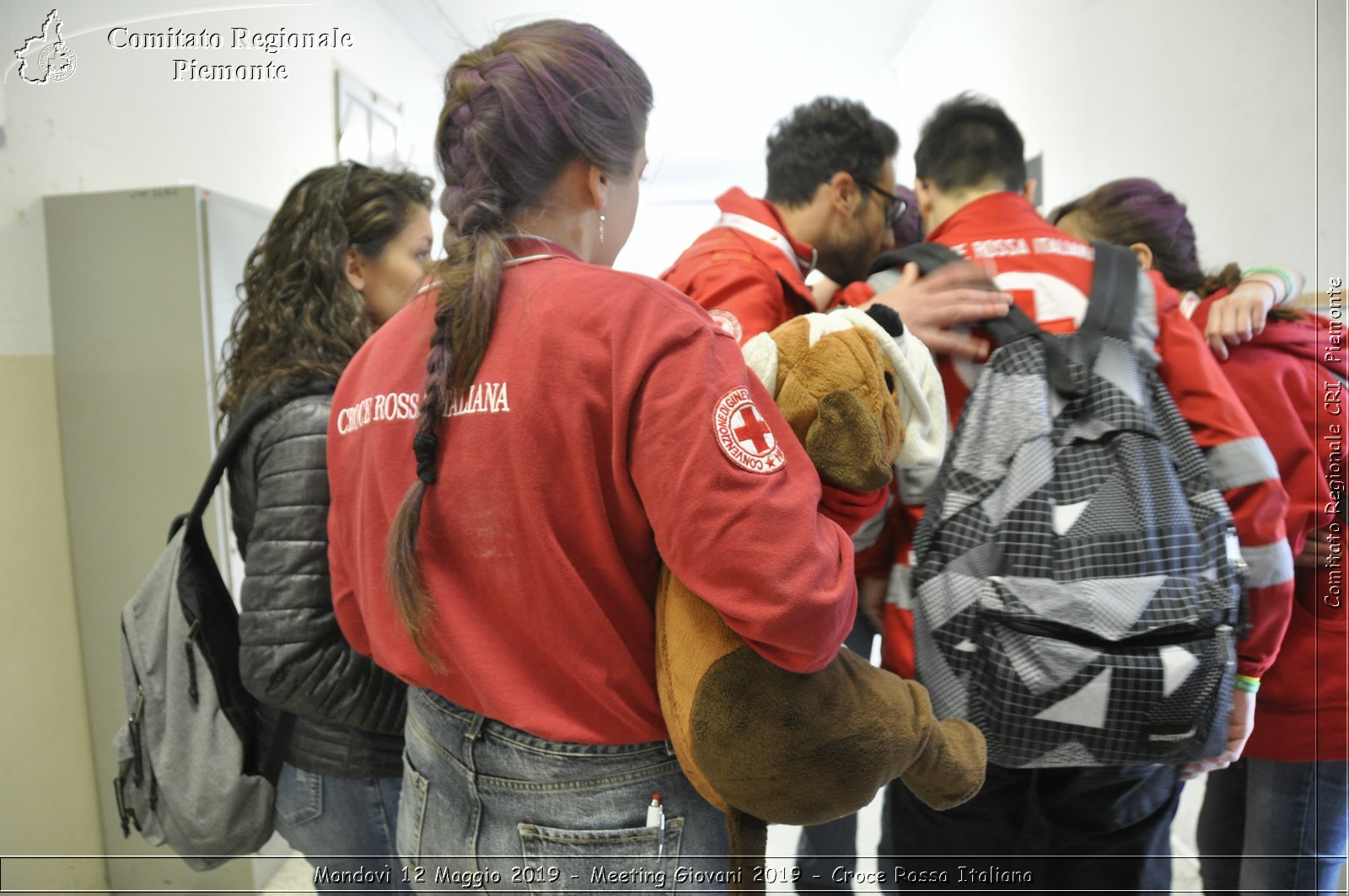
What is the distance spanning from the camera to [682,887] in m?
0.77

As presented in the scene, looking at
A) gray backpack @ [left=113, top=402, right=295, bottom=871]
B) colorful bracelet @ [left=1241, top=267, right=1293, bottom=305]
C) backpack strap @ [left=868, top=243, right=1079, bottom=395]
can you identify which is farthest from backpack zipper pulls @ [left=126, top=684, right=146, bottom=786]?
colorful bracelet @ [left=1241, top=267, right=1293, bottom=305]

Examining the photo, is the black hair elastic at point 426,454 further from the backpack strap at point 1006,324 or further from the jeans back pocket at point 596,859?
the backpack strap at point 1006,324

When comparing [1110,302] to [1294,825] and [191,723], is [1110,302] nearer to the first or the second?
[1294,825]

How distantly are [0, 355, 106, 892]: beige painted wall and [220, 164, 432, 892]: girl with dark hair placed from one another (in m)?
0.79

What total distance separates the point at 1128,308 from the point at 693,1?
3.16 ft

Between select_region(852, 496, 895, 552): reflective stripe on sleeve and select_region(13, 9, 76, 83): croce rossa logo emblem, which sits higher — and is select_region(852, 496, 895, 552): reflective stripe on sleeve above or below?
below

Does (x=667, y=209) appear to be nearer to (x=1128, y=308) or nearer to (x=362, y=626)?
(x=1128, y=308)

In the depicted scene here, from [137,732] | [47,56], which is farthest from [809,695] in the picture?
[47,56]

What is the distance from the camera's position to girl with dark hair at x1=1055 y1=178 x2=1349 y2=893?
3.95 ft

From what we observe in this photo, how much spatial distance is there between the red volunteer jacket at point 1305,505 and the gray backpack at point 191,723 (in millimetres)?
1522

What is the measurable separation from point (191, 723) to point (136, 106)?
1420 millimetres

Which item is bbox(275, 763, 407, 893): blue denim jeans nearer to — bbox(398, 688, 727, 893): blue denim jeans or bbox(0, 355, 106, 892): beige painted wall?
bbox(398, 688, 727, 893): blue denim jeans

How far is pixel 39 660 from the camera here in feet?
5.51

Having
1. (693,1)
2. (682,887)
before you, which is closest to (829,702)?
(682,887)
